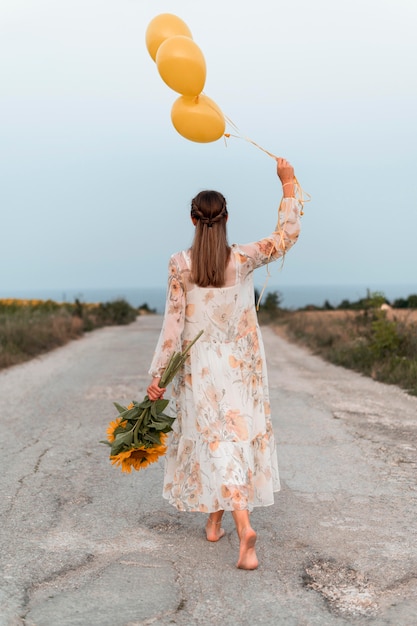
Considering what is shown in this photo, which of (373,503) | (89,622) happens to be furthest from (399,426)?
(89,622)

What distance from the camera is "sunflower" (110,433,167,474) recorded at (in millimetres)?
4484

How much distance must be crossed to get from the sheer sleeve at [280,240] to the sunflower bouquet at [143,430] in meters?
0.53

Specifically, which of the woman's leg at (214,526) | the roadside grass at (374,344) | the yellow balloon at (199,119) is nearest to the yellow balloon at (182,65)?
the yellow balloon at (199,119)

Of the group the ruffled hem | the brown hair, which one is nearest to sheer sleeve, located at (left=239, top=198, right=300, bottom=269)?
the brown hair

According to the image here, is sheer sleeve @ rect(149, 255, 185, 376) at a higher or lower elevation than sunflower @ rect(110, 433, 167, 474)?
higher

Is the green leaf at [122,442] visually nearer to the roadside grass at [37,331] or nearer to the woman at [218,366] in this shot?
the woman at [218,366]

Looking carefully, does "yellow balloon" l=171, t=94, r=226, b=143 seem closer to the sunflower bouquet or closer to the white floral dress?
the white floral dress

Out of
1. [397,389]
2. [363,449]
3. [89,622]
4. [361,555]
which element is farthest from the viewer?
[397,389]

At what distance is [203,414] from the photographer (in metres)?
4.45

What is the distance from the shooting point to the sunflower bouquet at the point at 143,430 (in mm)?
4445

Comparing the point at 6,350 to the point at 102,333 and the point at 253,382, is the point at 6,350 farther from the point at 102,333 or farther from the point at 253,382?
the point at 253,382

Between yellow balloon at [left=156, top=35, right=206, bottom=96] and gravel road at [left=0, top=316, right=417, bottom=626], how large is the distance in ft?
8.34

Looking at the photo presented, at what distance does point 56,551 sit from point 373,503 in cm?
207

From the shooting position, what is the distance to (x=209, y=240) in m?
4.40
